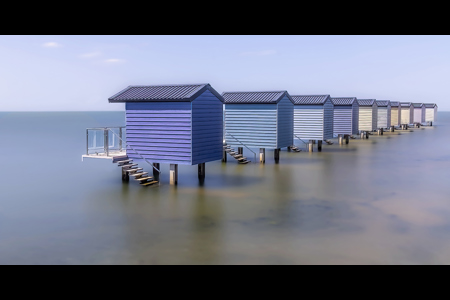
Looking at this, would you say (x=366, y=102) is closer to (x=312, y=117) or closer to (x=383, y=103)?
(x=383, y=103)

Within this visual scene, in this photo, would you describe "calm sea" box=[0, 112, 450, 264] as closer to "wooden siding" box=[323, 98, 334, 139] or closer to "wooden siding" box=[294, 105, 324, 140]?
"wooden siding" box=[294, 105, 324, 140]

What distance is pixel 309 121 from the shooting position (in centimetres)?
3338

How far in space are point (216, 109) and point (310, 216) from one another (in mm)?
8263

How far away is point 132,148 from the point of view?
771 inches

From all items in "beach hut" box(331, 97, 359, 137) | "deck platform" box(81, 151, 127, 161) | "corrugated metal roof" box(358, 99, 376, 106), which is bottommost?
"deck platform" box(81, 151, 127, 161)

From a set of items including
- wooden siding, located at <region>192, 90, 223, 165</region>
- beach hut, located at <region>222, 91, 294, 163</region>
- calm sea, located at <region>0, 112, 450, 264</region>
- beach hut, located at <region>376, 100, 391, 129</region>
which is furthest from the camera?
beach hut, located at <region>376, 100, 391, 129</region>

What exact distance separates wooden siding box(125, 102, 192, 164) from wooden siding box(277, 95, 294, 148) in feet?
30.2

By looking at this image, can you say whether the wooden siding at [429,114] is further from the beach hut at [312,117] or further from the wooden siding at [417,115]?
the beach hut at [312,117]

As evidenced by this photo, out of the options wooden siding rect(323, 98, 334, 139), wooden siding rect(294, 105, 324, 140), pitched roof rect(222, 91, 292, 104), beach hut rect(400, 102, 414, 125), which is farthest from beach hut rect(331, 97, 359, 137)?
beach hut rect(400, 102, 414, 125)

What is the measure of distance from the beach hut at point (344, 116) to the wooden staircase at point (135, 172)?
23.1m

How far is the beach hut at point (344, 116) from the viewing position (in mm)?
38375

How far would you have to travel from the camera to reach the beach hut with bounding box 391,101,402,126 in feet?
191
